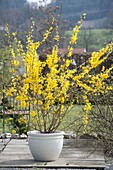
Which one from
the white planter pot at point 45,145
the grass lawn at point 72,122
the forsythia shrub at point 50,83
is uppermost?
the forsythia shrub at point 50,83

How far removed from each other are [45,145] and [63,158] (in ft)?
1.72

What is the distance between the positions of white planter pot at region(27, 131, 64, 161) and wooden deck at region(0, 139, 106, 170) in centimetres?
11

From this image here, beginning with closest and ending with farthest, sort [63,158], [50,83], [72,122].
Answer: [50,83] < [63,158] < [72,122]

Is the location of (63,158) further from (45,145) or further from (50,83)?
(50,83)

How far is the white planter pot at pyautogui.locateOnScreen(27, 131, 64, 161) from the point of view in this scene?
21.2 ft

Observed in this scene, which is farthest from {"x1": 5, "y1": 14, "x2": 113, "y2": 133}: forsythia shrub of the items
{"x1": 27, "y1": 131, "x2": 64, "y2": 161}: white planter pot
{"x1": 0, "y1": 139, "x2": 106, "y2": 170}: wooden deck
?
{"x1": 0, "y1": 139, "x2": 106, "y2": 170}: wooden deck

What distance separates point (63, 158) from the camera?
6.88 m

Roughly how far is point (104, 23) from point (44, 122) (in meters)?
19.6

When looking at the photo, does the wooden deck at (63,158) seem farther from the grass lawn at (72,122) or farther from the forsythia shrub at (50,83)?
the forsythia shrub at (50,83)

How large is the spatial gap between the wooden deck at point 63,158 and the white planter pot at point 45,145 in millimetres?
105

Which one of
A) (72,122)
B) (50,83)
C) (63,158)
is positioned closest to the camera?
(50,83)

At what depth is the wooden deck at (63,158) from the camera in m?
6.35

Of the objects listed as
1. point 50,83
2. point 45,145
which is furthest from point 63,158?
point 50,83

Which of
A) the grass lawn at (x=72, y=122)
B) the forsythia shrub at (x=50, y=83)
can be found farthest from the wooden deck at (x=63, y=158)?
the forsythia shrub at (x=50, y=83)
